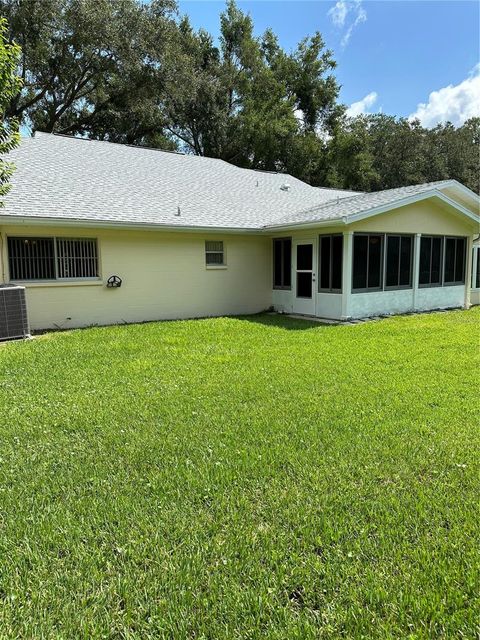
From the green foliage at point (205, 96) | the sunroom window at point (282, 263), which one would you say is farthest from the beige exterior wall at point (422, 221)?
the green foliage at point (205, 96)

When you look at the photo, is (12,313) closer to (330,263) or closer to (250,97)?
(330,263)

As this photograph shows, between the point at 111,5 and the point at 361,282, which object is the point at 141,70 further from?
the point at 361,282

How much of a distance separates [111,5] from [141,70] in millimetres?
2930

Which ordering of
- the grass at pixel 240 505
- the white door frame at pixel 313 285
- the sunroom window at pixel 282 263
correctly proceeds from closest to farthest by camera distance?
the grass at pixel 240 505 < the white door frame at pixel 313 285 < the sunroom window at pixel 282 263

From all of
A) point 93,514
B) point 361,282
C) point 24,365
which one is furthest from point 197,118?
point 93,514

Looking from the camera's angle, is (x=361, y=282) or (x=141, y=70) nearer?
(x=361, y=282)

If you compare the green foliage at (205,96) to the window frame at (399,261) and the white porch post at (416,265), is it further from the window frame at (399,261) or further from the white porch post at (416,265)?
the white porch post at (416,265)

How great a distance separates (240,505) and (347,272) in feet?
29.4

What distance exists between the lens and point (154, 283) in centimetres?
1169

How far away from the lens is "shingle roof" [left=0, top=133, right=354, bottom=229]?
10.5 m

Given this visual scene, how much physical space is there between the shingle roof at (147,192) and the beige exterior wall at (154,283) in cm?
55

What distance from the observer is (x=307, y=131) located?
3027 centimetres

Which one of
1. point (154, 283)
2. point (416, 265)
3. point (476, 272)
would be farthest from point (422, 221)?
point (154, 283)

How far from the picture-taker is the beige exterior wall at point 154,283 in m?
10.2
